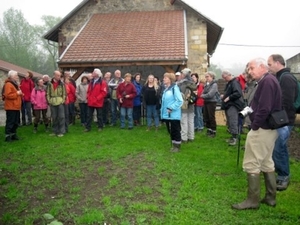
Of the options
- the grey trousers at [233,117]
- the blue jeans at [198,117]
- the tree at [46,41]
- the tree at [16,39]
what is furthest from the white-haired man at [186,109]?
the tree at [46,41]

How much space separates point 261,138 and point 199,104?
17.0 ft

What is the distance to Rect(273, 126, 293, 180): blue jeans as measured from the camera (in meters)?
4.36

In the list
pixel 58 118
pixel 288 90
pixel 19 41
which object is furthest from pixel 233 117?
pixel 19 41

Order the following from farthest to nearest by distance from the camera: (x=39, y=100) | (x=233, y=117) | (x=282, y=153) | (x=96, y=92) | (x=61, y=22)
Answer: (x=61, y=22)
(x=39, y=100)
(x=96, y=92)
(x=233, y=117)
(x=282, y=153)

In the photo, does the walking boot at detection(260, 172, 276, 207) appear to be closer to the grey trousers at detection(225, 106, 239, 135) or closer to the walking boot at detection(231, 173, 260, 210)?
the walking boot at detection(231, 173, 260, 210)

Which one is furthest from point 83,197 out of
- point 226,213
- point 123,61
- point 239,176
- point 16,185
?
point 123,61

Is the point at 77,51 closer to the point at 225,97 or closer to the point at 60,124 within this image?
the point at 60,124

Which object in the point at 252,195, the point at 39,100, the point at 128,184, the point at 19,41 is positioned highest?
the point at 19,41

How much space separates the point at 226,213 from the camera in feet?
12.3

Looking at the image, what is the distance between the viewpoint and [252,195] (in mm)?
3850

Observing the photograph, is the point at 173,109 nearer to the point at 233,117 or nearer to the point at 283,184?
the point at 233,117

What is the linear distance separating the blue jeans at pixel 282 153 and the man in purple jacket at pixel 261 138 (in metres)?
0.63

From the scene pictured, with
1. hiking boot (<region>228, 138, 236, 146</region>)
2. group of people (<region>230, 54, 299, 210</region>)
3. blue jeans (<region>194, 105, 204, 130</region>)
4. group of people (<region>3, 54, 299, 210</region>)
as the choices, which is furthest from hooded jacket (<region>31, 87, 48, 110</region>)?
group of people (<region>230, 54, 299, 210</region>)

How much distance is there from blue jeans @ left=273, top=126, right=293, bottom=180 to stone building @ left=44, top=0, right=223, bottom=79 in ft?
22.1
